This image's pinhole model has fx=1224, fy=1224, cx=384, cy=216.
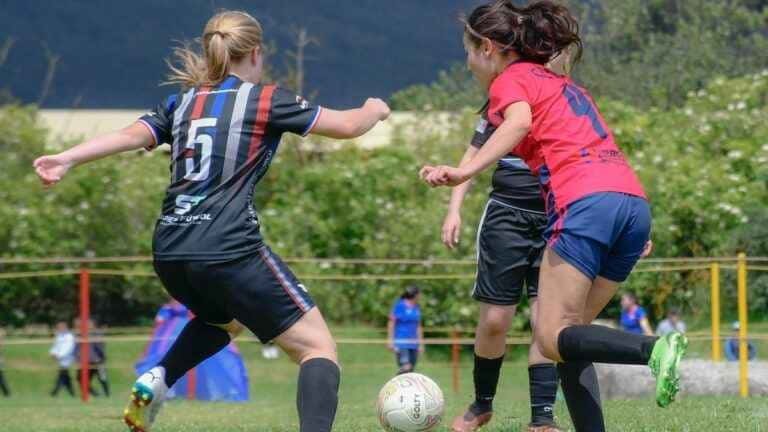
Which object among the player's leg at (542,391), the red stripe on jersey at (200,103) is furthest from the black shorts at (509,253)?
the red stripe on jersey at (200,103)

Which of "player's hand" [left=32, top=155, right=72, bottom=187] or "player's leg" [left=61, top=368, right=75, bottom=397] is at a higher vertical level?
"player's hand" [left=32, top=155, right=72, bottom=187]

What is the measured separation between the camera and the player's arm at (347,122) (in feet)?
14.6

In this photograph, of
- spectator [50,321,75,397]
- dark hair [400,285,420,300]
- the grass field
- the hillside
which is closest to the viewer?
the grass field

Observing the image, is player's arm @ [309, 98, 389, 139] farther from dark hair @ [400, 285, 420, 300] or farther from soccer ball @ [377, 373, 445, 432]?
dark hair @ [400, 285, 420, 300]

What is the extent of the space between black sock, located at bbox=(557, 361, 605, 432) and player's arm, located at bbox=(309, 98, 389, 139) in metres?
1.15

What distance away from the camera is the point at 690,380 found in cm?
1015

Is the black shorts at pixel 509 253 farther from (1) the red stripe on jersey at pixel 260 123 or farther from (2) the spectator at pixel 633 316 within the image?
(2) the spectator at pixel 633 316

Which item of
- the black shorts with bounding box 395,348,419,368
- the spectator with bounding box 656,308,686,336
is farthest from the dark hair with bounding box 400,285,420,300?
the spectator with bounding box 656,308,686,336

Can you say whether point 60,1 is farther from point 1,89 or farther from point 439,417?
point 439,417

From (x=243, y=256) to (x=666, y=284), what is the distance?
11.8 meters

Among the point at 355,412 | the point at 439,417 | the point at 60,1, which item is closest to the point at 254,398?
the point at 355,412

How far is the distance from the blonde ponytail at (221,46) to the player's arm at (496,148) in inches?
33.9

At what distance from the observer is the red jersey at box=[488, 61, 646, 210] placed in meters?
4.30

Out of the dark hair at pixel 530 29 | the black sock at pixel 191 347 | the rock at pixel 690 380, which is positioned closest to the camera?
the dark hair at pixel 530 29
